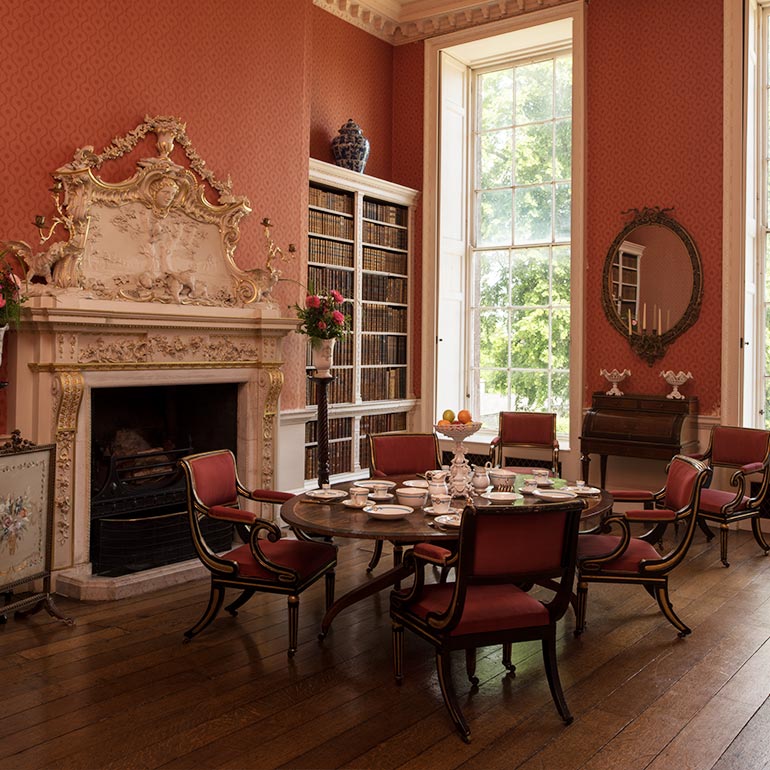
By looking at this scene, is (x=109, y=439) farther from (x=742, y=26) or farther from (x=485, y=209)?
(x=742, y=26)

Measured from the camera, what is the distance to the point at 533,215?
791 cm

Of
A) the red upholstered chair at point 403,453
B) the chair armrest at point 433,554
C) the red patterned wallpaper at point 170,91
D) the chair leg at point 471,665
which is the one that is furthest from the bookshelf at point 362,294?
the chair armrest at point 433,554

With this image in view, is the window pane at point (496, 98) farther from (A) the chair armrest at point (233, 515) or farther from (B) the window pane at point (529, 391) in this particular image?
(A) the chair armrest at point (233, 515)

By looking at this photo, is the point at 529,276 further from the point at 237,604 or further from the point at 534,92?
the point at 237,604

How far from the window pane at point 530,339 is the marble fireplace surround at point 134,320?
110 inches

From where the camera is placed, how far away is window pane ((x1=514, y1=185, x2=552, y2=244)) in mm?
7824

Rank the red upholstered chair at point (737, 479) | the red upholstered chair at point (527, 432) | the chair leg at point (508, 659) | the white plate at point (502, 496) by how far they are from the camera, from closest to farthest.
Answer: the chair leg at point (508, 659) → the white plate at point (502, 496) → the red upholstered chair at point (737, 479) → the red upholstered chair at point (527, 432)

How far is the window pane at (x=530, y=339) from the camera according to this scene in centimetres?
783

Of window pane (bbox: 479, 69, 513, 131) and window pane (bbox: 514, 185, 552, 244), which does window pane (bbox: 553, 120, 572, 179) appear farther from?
window pane (bbox: 479, 69, 513, 131)

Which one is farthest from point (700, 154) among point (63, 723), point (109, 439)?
point (63, 723)

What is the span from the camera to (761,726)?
3096 millimetres

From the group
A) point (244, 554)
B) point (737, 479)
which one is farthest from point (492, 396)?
point (244, 554)

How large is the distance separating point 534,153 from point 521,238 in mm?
828

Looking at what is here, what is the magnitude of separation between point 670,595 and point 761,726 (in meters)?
1.67
